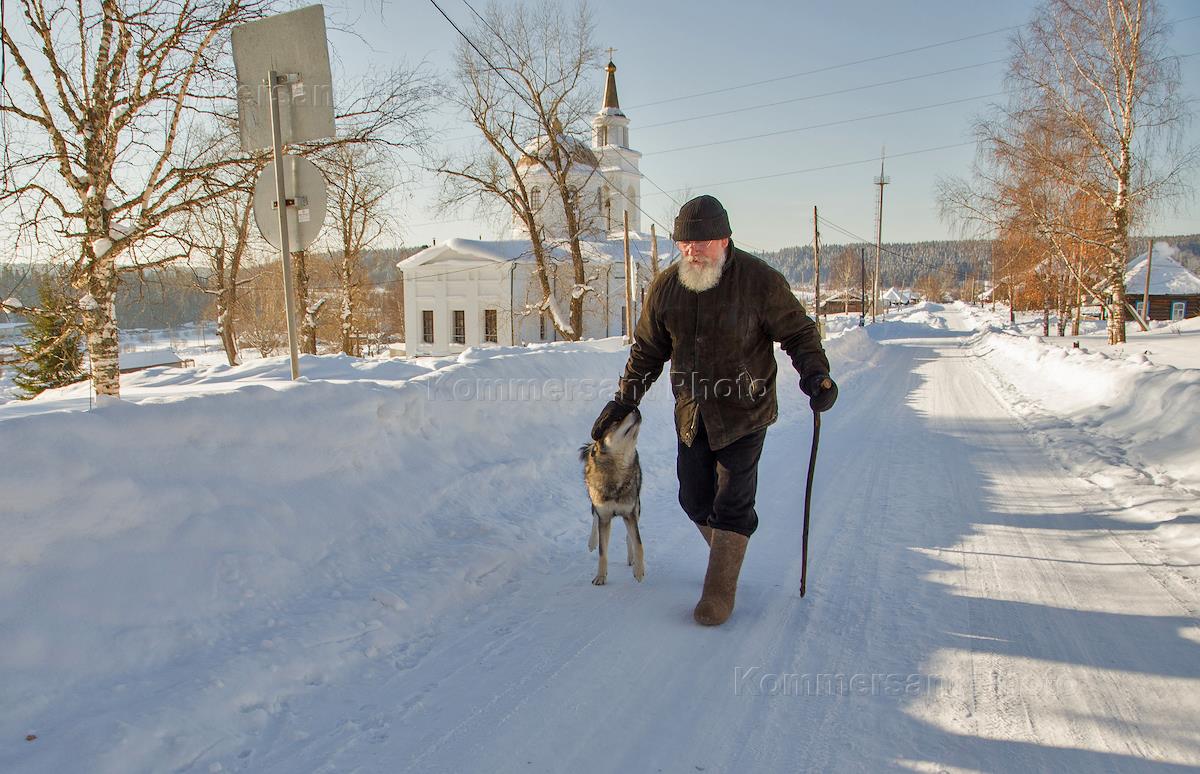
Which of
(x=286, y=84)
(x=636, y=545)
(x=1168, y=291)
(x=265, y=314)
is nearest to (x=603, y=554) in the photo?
(x=636, y=545)

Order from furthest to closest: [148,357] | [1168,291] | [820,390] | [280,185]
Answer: [148,357] < [1168,291] < [280,185] < [820,390]

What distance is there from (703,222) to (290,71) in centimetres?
375

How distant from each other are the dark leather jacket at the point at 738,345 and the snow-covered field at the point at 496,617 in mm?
1168

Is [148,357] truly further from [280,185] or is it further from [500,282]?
[280,185]

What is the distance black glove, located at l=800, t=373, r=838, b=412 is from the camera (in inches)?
140

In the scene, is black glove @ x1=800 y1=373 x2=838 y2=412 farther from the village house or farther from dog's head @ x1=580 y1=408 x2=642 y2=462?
the village house

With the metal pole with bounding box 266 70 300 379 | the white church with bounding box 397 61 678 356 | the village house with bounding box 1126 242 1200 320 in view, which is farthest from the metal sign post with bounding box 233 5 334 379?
the village house with bounding box 1126 242 1200 320

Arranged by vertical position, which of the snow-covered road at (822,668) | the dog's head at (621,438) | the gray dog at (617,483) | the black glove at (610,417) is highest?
the black glove at (610,417)

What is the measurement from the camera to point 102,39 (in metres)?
6.37

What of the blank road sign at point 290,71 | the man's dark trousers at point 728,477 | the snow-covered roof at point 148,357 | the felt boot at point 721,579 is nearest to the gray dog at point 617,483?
the man's dark trousers at point 728,477

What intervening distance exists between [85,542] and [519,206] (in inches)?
996

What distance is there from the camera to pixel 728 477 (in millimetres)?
3729

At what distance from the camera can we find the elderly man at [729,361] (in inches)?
145

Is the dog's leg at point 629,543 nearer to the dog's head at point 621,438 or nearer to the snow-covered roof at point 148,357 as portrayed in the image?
the dog's head at point 621,438
